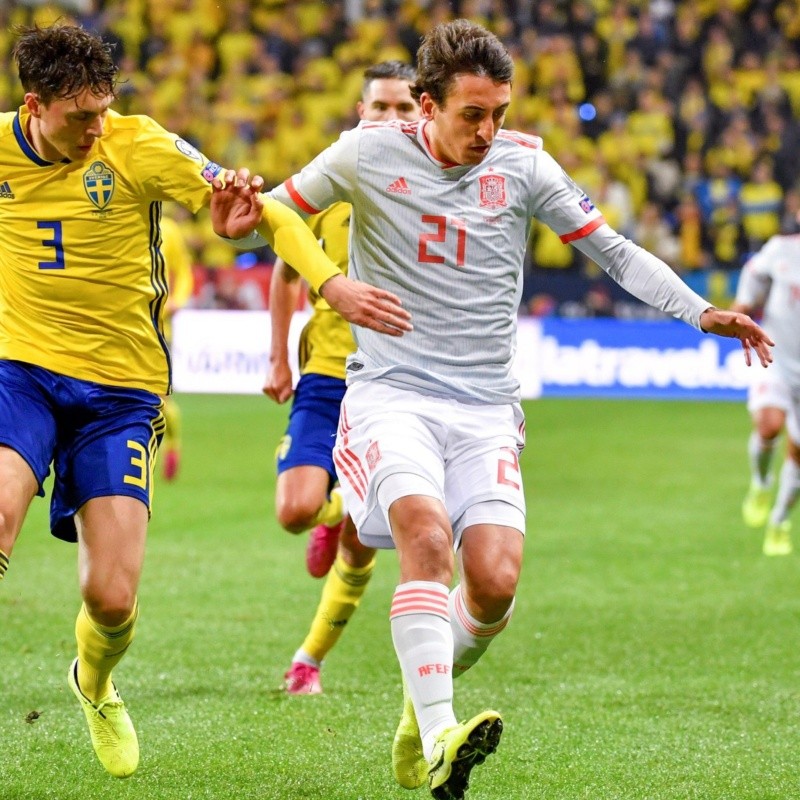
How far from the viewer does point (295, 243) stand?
4.30 m

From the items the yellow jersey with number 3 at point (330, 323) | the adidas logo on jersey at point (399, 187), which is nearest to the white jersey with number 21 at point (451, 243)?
the adidas logo on jersey at point (399, 187)

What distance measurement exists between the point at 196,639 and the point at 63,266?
8.83 feet

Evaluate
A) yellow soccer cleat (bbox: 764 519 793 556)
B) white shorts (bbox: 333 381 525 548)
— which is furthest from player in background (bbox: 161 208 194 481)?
white shorts (bbox: 333 381 525 548)

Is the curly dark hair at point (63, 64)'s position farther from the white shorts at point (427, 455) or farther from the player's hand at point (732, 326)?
the player's hand at point (732, 326)

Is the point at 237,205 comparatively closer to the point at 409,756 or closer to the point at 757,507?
the point at 409,756

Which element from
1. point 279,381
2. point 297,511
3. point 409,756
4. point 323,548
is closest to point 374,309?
point 409,756

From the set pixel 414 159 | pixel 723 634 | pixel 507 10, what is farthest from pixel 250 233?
pixel 507 10

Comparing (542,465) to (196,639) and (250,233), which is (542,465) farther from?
(250,233)

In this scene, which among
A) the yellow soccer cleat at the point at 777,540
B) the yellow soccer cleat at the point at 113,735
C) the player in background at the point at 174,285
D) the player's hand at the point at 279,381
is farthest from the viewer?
the player in background at the point at 174,285

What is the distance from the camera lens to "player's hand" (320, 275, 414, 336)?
4.00 metres

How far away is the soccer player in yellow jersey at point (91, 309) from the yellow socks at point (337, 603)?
4.25ft

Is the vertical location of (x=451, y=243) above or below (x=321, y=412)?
above

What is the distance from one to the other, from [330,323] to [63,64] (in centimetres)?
208

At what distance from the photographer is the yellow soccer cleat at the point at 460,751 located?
3570 mm
